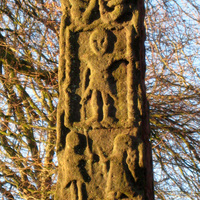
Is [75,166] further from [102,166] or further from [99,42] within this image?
[99,42]

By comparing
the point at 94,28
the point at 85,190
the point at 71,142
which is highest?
the point at 94,28

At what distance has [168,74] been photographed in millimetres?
4578

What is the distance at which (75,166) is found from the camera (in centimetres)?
215

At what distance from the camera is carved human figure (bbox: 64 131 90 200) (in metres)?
2.14

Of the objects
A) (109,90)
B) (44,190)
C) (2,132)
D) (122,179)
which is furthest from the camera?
(2,132)

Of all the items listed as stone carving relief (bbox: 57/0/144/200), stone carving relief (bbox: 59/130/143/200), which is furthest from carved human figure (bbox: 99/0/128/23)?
stone carving relief (bbox: 59/130/143/200)

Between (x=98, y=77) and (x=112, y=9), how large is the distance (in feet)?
1.51

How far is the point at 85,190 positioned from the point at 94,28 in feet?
3.41

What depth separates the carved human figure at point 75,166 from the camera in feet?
7.02

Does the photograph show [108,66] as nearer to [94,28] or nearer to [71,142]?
[94,28]

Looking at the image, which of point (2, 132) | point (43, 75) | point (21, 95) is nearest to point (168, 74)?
point (43, 75)

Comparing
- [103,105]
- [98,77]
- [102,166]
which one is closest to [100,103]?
[103,105]

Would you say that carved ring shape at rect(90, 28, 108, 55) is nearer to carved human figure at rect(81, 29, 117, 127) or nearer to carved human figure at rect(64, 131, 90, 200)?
carved human figure at rect(81, 29, 117, 127)

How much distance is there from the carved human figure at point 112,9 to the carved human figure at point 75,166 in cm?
78
